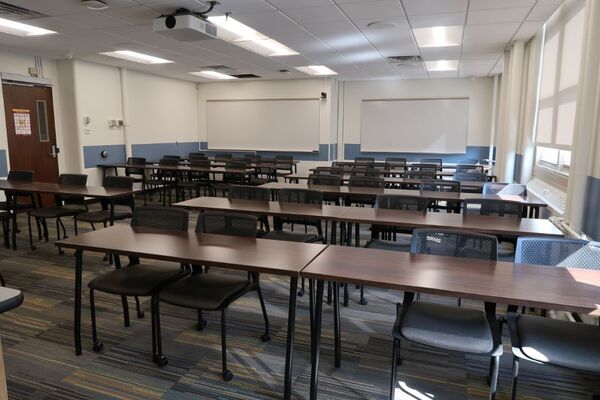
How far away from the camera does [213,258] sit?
91.7 inches

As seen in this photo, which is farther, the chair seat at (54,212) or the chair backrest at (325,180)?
the chair backrest at (325,180)

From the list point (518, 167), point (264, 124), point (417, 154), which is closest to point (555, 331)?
point (518, 167)

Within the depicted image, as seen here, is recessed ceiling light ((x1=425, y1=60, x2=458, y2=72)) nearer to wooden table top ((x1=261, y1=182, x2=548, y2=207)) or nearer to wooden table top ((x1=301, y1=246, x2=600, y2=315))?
wooden table top ((x1=261, y1=182, x2=548, y2=207))

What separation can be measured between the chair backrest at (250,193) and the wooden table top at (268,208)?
0.34 feet

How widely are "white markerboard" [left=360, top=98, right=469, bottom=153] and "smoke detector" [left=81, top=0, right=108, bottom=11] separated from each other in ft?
24.5

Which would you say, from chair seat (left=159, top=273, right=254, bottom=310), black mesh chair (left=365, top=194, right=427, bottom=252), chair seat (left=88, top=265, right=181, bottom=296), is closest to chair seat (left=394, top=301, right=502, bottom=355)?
chair seat (left=159, top=273, right=254, bottom=310)

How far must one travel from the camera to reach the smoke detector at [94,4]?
4263 millimetres

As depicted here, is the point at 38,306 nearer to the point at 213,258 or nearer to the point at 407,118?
the point at 213,258

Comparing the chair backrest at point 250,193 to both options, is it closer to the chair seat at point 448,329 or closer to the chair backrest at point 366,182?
the chair backrest at point 366,182

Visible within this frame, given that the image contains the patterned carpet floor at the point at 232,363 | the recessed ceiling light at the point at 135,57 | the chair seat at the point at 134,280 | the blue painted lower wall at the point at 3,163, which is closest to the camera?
the patterned carpet floor at the point at 232,363

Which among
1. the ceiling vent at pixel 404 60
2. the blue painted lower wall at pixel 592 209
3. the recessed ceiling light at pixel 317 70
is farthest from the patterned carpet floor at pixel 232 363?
the recessed ceiling light at pixel 317 70

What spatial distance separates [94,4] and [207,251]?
3.39 metres

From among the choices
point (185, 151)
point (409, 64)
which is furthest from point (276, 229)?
point (185, 151)

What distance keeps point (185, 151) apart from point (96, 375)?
9.28m
